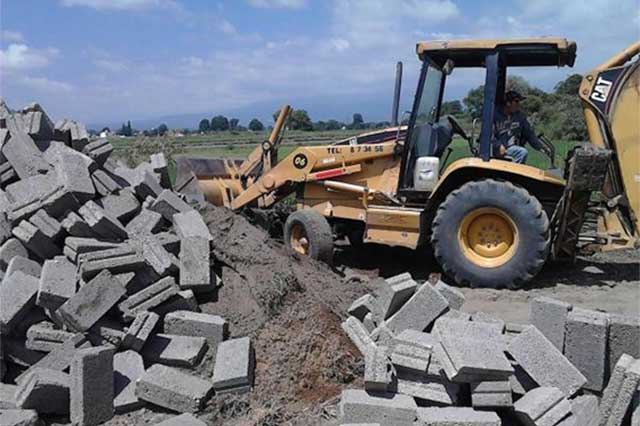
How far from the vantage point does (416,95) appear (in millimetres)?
8586

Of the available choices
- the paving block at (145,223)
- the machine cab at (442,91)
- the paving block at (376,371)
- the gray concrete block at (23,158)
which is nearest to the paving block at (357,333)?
the paving block at (376,371)

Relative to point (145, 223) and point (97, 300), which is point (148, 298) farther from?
point (145, 223)

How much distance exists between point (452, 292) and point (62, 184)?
3.72 m

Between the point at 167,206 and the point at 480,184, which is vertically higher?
the point at 480,184

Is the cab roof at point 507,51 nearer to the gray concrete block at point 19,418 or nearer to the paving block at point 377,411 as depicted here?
the paving block at point 377,411

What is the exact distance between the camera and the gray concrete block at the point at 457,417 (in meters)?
4.27

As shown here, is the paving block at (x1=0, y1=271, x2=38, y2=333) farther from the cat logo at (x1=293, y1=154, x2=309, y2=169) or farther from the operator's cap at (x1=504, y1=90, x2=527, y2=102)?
the operator's cap at (x1=504, y1=90, x2=527, y2=102)

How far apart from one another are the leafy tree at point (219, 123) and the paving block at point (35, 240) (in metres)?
55.1

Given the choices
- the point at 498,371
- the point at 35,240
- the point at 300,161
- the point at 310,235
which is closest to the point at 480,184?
the point at 310,235

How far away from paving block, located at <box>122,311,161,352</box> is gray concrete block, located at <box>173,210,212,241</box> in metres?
1.14

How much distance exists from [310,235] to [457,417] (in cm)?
450

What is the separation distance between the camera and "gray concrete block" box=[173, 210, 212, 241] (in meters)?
6.66

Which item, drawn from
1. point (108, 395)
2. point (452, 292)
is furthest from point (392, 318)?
point (108, 395)

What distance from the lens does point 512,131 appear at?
27.2 ft
